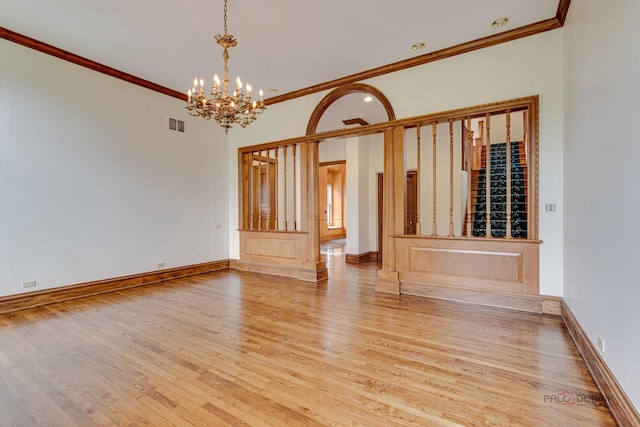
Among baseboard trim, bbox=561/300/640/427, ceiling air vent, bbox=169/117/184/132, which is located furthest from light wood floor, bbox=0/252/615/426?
ceiling air vent, bbox=169/117/184/132

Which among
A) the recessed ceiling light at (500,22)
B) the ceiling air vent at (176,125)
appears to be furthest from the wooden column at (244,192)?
the recessed ceiling light at (500,22)

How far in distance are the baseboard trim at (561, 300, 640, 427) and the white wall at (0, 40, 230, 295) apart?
19.5ft

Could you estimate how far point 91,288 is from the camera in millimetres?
4641

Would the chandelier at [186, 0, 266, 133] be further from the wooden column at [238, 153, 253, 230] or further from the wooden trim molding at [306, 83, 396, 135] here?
the wooden column at [238, 153, 253, 230]

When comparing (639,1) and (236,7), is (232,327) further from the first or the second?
(639,1)

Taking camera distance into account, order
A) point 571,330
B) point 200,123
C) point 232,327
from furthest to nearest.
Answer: point 200,123
point 232,327
point 571,330

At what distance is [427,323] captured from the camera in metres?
3.43

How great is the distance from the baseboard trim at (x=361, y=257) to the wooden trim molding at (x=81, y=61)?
16.5 feet

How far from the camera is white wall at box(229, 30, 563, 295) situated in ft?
12.1

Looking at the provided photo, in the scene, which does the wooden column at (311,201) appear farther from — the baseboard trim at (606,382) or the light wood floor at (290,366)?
the baseboard trim at (606,382)

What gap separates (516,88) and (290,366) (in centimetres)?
420

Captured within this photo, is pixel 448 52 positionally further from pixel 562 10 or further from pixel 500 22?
pixel 562 10

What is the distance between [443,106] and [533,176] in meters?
1.51

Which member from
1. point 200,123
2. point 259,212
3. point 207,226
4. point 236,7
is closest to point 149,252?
point 207,226
